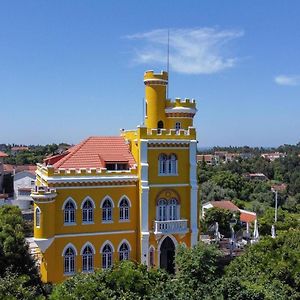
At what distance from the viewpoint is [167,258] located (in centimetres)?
2680

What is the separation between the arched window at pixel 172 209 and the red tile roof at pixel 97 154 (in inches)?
130

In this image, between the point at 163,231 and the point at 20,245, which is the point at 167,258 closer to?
the point at 163,231

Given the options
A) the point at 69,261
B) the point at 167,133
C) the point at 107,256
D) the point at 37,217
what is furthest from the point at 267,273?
the point at 37,217

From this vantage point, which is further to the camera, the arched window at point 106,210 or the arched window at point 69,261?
the arched window at point 106,210

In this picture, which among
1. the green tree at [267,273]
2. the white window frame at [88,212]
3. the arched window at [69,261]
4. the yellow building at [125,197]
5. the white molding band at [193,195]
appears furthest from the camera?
the white molding band at [193,195]

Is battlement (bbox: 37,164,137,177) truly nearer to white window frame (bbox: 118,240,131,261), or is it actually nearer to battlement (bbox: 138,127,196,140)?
battlement (bbox: 138,127,196,140)

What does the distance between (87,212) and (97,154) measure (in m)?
3.69

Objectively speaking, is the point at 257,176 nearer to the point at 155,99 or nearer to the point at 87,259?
the point at 155,99

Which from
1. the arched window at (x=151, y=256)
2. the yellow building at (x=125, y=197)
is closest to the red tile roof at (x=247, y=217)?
the yellow building at (x=125, y=197)

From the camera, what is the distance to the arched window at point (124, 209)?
2586cm

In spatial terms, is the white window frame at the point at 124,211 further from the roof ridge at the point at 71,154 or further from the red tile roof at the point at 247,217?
the red tile roof at the point at 247,217

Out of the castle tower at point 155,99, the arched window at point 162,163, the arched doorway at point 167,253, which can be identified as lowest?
the arched doorway at point 167,253

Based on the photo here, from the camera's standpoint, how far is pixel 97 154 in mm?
26672

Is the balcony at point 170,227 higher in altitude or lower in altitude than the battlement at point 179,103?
lower
